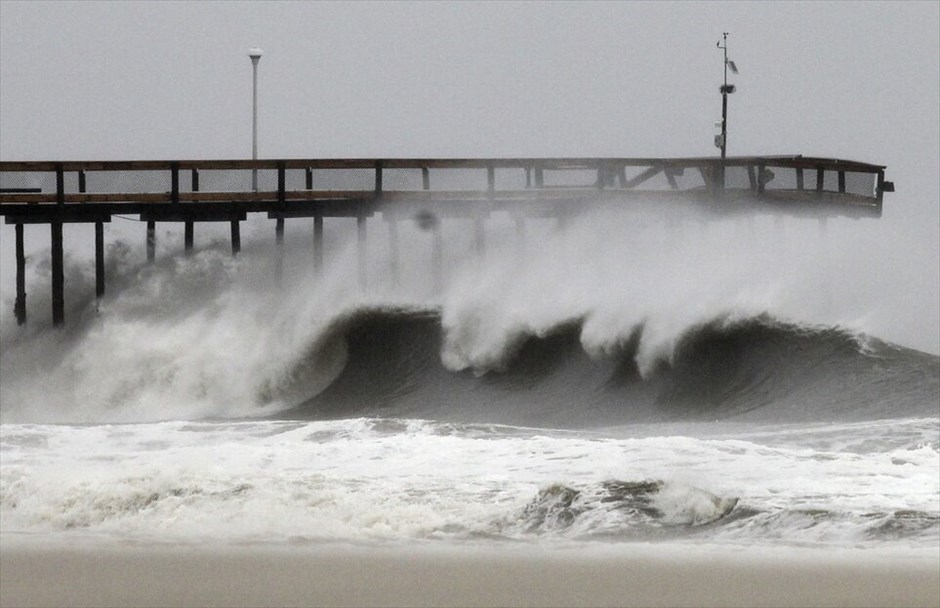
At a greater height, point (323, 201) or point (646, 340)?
point (323, 201)

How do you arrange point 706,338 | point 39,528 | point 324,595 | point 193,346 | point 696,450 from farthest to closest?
point 193,346 < point 706,338 < point 696,450 < point 39,528 < point 324,595

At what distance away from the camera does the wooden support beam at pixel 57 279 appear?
29.3 meters

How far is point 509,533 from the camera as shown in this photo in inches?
539

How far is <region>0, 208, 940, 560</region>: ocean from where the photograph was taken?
14023 millimetres

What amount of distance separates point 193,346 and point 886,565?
60.2ft

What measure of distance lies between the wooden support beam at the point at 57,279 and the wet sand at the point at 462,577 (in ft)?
54.6

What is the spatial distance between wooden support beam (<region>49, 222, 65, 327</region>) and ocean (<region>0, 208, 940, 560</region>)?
0.24 metres

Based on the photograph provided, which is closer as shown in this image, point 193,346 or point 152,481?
point 152,481

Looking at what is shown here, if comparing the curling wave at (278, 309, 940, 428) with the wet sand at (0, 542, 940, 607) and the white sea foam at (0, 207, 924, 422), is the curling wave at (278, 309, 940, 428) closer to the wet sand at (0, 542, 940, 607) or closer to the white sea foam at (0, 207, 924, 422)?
the white sea foam at (0, 207, 924, 422)

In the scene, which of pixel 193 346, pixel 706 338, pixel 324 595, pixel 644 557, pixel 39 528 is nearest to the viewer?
pixel 324 595

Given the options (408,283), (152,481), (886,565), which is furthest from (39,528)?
(408,283)

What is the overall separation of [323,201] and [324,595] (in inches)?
726

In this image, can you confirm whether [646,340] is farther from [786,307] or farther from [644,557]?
[644,557]

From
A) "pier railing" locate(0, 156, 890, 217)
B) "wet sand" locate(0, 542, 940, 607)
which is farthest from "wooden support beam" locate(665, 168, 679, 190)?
"wet sand" locate(0, 542, 940, 607)
